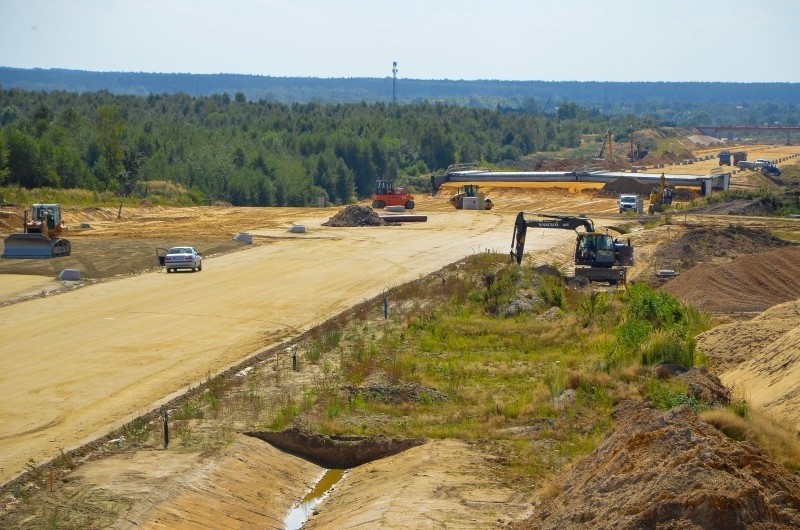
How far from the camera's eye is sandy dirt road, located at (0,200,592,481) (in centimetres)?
2548

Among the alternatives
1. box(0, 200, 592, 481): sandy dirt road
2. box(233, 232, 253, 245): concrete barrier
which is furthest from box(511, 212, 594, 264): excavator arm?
box(233, 232, 253, 245): concrete barrier

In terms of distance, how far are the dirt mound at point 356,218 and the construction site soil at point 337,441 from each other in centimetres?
1265

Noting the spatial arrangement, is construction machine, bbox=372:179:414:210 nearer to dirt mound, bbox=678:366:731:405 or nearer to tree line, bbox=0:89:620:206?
tree line, bbox=0:89:620:206

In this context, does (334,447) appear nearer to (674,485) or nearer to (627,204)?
(674,485)

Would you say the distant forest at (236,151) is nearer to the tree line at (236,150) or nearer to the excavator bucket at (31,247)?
the tree line at (236,150)

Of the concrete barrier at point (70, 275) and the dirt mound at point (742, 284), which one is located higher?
the dirt mound at point (742, 284)

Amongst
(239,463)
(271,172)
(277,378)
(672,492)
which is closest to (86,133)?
(271,172)

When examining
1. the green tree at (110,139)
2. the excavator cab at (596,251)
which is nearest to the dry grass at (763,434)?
the excavator cab at (596,251)

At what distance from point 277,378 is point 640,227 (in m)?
42.2

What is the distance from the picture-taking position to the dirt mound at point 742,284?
38031 millimetres

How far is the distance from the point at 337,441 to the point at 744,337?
11.2m

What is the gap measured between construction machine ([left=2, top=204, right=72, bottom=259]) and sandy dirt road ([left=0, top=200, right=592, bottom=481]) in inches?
278

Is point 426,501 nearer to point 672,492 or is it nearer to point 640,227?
point 672,492

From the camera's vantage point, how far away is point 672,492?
14656mm
